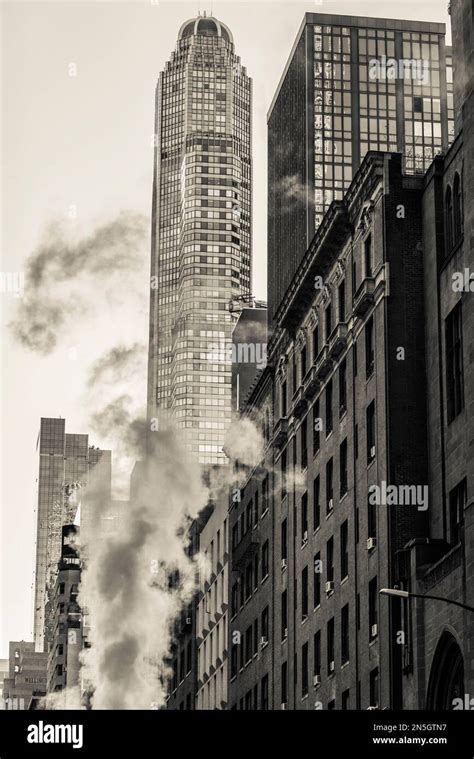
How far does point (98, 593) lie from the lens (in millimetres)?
163375

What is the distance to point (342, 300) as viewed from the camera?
7125 centimetres

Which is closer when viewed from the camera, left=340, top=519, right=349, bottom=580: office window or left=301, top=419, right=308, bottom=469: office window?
left=340, top=519, right=349, bottom=580: office window

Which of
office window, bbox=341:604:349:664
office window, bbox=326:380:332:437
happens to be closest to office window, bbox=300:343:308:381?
office window, bbox=326:380:332:437

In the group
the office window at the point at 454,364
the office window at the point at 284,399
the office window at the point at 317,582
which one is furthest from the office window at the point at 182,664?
the office window at the point at 454,364

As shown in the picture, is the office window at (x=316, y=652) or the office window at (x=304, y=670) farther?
the office window at (x=304, y=670)

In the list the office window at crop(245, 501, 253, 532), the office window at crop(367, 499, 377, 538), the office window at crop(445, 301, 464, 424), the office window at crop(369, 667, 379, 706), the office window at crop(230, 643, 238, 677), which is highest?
the office window at crop(245, 501, 253, 532)

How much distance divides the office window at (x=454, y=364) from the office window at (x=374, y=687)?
1019cm

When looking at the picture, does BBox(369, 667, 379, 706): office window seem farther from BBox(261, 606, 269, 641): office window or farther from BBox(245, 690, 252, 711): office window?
BBox(245, 690, 252, 711): office window

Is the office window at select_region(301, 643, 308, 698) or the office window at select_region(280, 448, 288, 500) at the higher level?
the office window at select_region(280, 448, 288, 500)

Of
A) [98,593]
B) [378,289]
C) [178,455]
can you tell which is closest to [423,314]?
[378,289]

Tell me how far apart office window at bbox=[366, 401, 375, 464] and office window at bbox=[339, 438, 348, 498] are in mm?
3582

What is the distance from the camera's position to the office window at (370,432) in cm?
6388

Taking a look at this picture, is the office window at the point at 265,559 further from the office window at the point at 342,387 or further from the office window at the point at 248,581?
the office window at the point at 342,387

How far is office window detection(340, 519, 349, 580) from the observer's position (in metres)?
66.2
